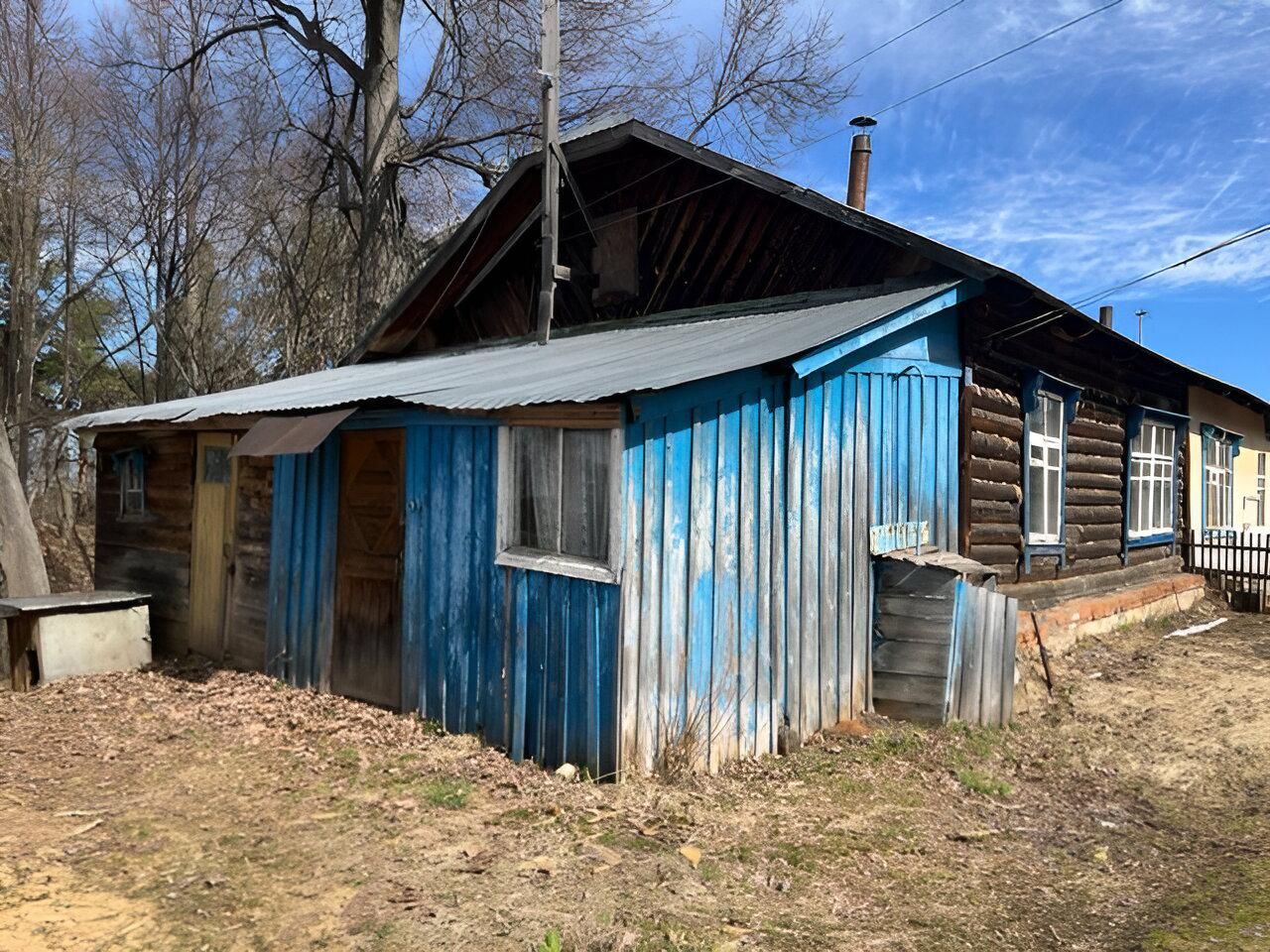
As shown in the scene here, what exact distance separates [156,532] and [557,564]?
6541mm

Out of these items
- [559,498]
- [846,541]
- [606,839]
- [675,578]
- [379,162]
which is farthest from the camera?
[379,162]

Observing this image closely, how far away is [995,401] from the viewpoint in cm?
941

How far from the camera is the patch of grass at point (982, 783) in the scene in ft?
20.2

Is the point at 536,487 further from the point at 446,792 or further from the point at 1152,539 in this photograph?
the point at 1152,539

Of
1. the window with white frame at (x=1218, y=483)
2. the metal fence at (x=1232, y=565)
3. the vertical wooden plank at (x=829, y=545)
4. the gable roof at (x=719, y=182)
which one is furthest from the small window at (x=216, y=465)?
the window with white frame at (x=1218, y=483)

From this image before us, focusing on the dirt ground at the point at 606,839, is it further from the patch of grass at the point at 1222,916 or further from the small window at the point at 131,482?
the small window at the point at 131,482

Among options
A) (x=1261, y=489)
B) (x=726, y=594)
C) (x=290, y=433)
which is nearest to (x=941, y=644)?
(x=726, y=594)

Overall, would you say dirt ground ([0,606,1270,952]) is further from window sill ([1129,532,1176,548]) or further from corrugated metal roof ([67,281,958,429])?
window sill ([1129,532,1176,548])

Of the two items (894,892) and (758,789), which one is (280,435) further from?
(894,892)

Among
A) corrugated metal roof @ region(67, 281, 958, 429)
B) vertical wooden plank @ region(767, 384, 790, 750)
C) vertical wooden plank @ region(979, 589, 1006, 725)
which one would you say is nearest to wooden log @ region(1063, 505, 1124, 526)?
vertical wooden plank @ region(979, 589, 1006, 725)

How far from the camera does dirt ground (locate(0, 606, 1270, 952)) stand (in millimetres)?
4145

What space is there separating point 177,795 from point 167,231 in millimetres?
17818

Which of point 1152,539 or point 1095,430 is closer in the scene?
point 1095,430

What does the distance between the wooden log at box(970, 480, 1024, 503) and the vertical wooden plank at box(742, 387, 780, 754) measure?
10.8ft
